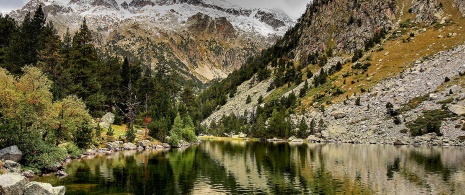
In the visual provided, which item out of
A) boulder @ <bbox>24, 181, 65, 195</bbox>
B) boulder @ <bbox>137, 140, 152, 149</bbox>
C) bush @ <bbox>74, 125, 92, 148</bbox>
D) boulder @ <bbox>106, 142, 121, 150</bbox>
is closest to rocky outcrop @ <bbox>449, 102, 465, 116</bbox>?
boulder @ <bbox>137, 140, 152, 149</bbox>

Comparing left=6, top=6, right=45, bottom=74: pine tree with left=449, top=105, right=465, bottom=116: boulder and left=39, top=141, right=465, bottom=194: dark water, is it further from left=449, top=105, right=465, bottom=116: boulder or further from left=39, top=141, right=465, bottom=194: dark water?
left=449, top=105, right=465, bottom=116: boulder

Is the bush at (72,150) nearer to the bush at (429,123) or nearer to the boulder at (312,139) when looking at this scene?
the boulder at (312,139)

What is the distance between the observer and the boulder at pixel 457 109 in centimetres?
11386

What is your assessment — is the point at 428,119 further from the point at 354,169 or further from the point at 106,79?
the point at 106,79

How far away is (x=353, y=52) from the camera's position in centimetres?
19912

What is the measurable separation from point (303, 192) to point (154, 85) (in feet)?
306

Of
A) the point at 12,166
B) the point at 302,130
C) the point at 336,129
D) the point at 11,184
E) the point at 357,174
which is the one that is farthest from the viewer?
the point at 302,130

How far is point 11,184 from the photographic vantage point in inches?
1206

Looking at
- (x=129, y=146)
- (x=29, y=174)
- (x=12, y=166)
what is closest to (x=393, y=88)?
(x=129, y=146)

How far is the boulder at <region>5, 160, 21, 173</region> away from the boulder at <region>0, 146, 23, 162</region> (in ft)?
7.49

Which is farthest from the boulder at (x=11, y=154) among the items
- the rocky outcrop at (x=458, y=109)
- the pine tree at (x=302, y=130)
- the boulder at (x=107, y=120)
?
the rocky outcrop at (x=458, y=109)

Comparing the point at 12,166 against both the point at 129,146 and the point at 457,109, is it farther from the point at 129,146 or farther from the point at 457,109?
the point at 457,109

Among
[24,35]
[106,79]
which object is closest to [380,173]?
[106,79]

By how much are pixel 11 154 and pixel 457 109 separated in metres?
118
